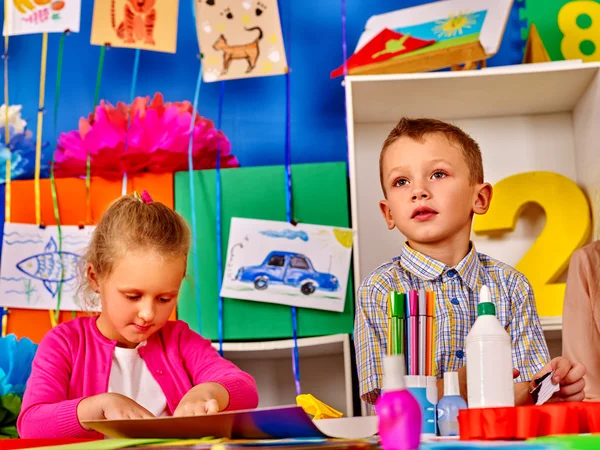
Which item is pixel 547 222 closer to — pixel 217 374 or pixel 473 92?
pixel 473 92

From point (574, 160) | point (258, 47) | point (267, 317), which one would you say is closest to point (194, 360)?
point (267, 317)

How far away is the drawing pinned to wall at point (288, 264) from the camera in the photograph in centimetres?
171

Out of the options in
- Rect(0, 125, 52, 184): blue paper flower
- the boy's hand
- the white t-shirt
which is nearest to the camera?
the boy's hand

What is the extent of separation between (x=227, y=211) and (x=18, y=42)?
0.87 m

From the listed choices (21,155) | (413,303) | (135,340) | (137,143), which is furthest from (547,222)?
(21,155)

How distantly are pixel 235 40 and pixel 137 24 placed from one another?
250 mm

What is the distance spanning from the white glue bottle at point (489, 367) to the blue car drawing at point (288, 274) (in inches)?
39.3

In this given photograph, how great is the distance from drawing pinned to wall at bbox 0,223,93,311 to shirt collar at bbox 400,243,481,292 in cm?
79

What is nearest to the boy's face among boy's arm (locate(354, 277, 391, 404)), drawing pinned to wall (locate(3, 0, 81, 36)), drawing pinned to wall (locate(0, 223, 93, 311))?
boy's arm (locate(354, 277, 391, 404))

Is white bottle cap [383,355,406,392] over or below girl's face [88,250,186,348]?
below

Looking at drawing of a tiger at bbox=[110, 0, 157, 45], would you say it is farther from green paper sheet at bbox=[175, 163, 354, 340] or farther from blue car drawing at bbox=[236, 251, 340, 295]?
blue car drawing at bbox=[236, 251, 340, 295]

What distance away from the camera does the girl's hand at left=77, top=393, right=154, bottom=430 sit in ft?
3.02

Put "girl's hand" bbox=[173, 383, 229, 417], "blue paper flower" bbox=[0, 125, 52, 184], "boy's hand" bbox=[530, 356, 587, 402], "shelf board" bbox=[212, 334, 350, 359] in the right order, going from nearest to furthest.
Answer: "boy's hand" bbox=[530, 356, 587, 402] < "girl's hand" bbox=[173, 383, 229, 417] < "shelf board" bbox=[212, 334, 350, 359] < "blue paper flower" bbox=[0, 125, 52, 184]

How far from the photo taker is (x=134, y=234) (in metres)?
1.26
